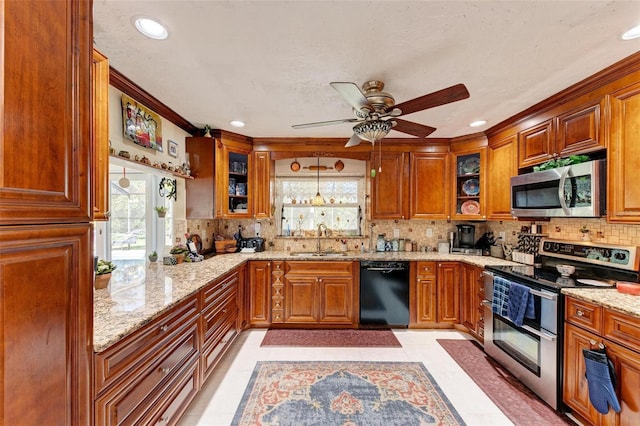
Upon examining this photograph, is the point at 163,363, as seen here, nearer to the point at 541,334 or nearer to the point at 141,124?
the point at 141,124

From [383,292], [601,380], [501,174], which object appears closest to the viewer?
[601,380]

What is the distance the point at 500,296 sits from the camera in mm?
2488

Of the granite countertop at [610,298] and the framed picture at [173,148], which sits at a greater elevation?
the framed picture at [173,148]

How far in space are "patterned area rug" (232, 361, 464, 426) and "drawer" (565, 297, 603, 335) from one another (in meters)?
1.05

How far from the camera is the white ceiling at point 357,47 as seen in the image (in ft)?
4.52

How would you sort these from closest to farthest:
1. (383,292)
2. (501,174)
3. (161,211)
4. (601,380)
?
1. (601,380)
2. (161,211)
3. (501,174)
4. (383,292)

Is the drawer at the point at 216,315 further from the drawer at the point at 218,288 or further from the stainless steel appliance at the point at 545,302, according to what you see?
the stainless steel appliance at the point at 545,302

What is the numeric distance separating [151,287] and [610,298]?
3044 millimetres

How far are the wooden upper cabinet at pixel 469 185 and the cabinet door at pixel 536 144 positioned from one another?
52cm

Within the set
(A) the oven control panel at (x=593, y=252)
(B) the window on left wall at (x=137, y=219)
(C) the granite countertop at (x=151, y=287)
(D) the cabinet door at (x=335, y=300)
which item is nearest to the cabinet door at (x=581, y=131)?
(A) the oven control panel at (x=593, y=252)

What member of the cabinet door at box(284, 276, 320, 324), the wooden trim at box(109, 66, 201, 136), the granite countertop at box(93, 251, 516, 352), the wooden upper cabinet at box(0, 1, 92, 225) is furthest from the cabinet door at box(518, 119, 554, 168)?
the wooden trim at box(109, 66, 201, 136)

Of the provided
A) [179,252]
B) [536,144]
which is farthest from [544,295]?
[179,252]

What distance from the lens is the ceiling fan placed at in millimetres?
1704

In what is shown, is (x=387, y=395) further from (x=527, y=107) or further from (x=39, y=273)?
(x=527, y=107)
